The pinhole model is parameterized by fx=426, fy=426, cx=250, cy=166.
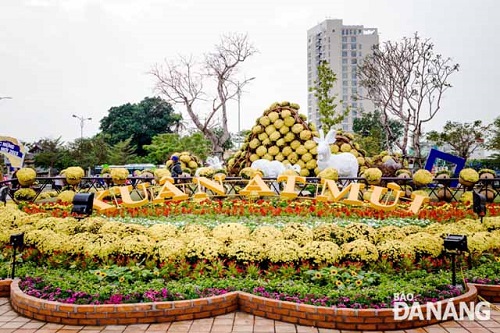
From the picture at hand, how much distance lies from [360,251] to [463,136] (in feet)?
118

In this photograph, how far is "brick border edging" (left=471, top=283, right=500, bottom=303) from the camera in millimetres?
5605

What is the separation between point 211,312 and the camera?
5.07 meters

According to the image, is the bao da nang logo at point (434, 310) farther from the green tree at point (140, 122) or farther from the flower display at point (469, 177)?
the green tree at point (140, 122)

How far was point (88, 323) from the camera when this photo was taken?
4828 mm

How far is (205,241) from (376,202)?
22.1ft

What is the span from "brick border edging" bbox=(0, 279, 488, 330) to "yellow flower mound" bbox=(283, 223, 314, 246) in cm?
192

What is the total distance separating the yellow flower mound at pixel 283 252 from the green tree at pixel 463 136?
34.2m

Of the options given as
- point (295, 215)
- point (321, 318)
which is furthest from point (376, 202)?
point (321, 318)

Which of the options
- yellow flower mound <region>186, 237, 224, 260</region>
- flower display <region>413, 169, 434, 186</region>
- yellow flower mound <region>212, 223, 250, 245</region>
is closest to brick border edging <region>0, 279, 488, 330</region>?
yellow flower mound <region>186, 237, 224, 260</region>

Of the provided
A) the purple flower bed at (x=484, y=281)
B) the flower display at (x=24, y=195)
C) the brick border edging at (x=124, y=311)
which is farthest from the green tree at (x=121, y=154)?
the purple flower bed at (x=484, y=281)

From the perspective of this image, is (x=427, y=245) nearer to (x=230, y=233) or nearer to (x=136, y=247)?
(x=230, y=233)

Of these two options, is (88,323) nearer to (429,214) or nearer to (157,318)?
(157,318)

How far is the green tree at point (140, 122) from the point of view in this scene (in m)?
50.8

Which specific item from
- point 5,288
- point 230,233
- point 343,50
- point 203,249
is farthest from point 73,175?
point 343,50
